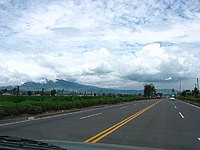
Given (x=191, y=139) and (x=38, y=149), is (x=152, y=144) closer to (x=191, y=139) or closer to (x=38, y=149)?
(x=191, y=139)

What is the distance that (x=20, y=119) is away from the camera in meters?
19.9

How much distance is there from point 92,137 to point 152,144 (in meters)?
2.43

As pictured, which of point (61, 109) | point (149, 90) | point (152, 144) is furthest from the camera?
point (149, 90)

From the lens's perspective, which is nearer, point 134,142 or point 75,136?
point 134,142

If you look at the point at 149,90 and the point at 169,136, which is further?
the point at 149,90

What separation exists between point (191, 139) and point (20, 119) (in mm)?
11140

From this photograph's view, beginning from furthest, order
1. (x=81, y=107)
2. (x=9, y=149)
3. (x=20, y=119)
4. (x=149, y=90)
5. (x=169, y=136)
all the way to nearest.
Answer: (x=149, y=90) < (x=81, y=107) < (x=20, y=119) < (x=169, y=136) < (x=9, y=149)

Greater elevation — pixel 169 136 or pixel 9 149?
pixel 9 149

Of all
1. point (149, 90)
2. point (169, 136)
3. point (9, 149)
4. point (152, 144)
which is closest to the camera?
point (9, 149)

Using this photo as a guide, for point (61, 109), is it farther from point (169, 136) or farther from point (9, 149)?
point (9, 149)

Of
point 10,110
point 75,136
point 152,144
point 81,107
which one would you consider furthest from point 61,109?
point 152,144

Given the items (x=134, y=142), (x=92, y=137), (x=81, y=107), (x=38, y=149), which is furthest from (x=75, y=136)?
(x=81, y=107)

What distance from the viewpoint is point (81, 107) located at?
34.9 metres

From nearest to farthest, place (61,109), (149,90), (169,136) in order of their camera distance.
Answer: (169,136) → (61,109) → (149,90)
